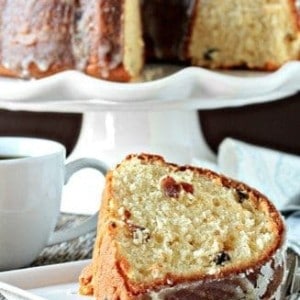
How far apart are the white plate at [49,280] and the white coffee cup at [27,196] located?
7 cm

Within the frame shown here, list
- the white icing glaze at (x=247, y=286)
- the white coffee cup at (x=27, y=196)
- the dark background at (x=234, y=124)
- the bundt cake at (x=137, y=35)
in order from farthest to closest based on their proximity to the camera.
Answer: the dark background at (x=234, y=124) → the bundt cake at (x=137, y=35) → the white coffee cup at (x=27, y=196) → the white icing glaze at (x=247, y=286)

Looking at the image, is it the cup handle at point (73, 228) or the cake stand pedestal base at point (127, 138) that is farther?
the cake stand pedestal base at point (127, 138)

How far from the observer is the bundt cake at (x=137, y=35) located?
3.77 ft

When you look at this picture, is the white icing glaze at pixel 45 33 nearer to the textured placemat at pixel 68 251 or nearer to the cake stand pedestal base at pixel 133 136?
the cake stand pedestal base at pixel 133 136

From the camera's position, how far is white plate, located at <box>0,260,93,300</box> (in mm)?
770

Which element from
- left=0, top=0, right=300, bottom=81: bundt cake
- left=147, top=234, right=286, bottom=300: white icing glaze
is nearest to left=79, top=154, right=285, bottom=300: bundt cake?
left=147, top=234, right=286, bottom=300: white icing glaze

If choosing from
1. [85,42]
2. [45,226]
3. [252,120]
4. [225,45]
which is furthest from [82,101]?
[252,120]

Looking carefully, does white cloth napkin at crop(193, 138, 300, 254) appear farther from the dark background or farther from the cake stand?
the dark background

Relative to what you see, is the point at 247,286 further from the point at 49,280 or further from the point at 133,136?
the point at 133,136

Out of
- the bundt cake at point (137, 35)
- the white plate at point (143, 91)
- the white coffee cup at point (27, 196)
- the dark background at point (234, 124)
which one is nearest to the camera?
the white coffee cup at point (27, 196)

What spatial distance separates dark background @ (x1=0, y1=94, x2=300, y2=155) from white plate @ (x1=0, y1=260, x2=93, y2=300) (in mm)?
925

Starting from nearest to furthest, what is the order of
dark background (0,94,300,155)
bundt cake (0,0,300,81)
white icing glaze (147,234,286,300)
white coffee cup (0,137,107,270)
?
white icing glaze (147,234,286,300) → white coffee cup (0,137,107,270) → bundt cake (0,0,300,81) → dark background (0,94,300,155)

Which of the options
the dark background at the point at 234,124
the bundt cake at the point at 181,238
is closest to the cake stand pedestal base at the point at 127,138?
the bundt cake at the point at 181,238

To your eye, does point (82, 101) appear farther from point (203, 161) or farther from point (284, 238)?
point (284, 238)
